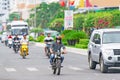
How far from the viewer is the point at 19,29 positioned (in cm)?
8156

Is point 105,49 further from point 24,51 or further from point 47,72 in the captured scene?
point 24,51

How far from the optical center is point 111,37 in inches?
1115

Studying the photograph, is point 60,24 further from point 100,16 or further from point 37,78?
point 37,78

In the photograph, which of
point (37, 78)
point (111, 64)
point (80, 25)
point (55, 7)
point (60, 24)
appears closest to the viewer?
point (37, 78)

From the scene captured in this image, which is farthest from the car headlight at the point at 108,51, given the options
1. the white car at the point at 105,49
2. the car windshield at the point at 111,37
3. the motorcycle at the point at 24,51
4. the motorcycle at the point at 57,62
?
the motorcycle at the point at 24,51

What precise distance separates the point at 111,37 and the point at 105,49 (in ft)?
3.93

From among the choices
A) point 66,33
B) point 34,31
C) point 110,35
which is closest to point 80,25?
point 66,33

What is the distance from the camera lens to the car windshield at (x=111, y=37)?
28.1 metres

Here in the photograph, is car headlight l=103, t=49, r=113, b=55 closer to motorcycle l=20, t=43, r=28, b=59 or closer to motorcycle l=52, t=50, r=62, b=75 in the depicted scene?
motorcycle l=52, t=50, r=62, b=75

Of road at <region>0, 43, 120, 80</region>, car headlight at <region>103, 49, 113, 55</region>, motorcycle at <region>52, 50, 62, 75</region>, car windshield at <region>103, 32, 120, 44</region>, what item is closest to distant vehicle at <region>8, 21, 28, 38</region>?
road at <region>0, 43, 120, 80</region>

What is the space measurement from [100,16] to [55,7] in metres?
63.0

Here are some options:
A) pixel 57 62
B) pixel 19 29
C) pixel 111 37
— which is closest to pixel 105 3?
pixel 19 29

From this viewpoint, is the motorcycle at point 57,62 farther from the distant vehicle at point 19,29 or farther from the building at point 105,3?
the building at point 105,3

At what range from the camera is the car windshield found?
28.1 meters
